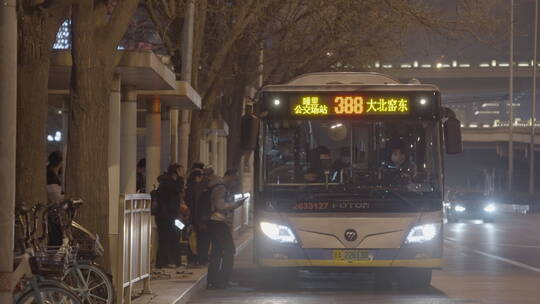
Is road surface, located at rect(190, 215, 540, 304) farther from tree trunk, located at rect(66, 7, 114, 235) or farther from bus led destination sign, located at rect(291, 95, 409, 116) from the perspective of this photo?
tree trunk, located at rect(66, 7, 114, 235)

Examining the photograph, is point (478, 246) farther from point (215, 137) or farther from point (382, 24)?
point (215, 137)

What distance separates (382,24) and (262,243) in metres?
12.0

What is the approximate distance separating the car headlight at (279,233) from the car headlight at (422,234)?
1.68 m

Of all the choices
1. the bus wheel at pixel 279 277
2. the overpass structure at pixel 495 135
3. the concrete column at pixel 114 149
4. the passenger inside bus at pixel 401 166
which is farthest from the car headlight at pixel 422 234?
the overpass structure at pixel 495 135

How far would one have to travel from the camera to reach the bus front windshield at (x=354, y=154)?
60.1ft

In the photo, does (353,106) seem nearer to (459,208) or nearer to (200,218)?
(200,218)

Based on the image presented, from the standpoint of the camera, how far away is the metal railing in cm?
1417

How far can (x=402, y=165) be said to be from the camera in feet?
60.3

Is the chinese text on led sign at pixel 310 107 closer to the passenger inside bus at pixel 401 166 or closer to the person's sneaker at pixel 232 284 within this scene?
the passenger inside bus at pixel 401 166

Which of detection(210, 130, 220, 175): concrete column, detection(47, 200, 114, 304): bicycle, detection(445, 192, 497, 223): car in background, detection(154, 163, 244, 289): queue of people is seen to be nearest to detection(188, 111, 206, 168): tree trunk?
detection(154, 163, 244, 289): queue of people

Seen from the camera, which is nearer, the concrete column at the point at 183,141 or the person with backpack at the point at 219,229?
the person with backpack at the point at 219,229

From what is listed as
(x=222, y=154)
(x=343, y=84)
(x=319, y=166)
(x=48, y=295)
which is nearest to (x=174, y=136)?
(x=343, y=84)

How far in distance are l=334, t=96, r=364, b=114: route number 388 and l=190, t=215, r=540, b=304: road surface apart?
2670mm

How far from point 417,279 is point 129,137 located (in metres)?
6.33
